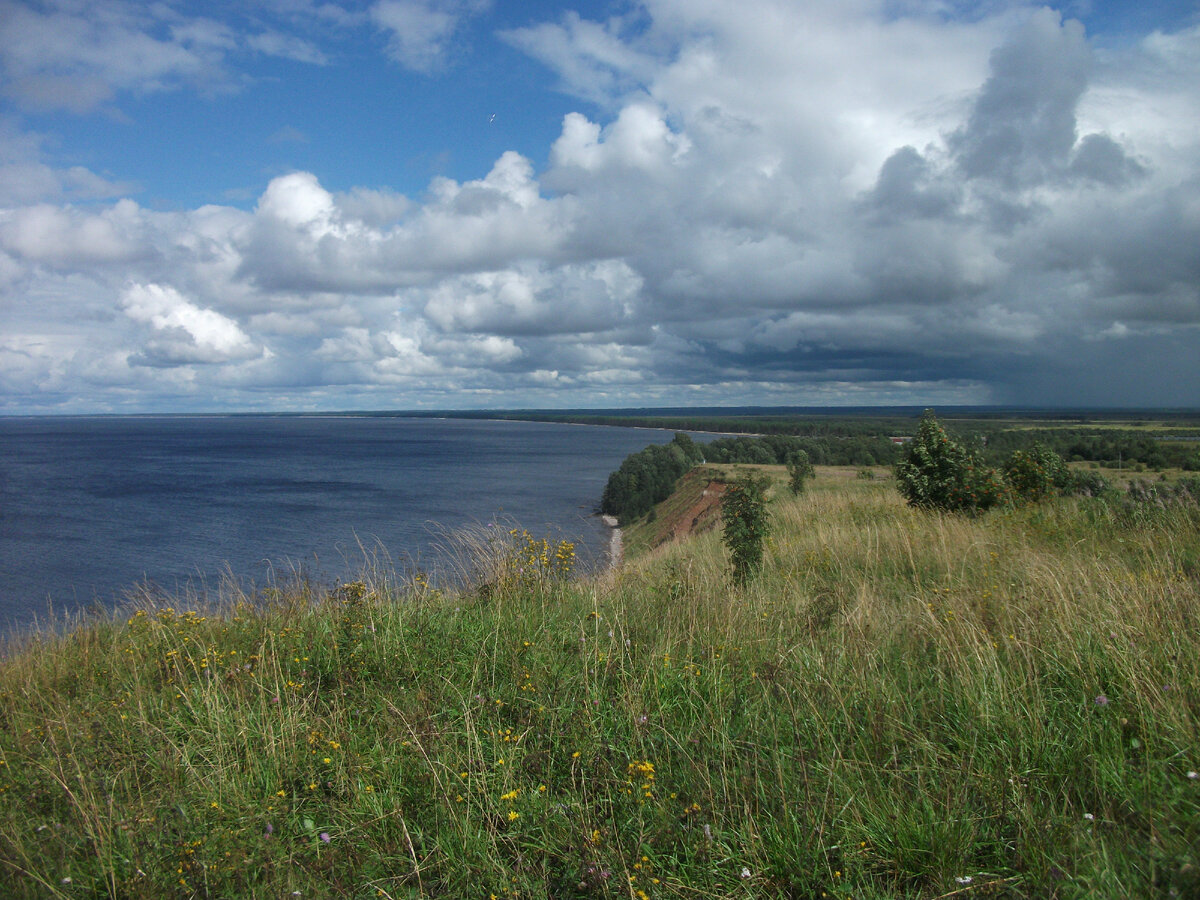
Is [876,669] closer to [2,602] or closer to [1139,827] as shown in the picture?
[1139,827]

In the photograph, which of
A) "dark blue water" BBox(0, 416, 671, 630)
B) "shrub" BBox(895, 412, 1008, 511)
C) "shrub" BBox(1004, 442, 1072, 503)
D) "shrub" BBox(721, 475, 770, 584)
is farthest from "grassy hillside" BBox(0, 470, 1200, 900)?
"shrub" BBox(1004, 442, 1072, 503)

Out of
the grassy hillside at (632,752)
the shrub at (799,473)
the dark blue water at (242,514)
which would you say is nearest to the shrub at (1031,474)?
the grassy hillside at (632,752)

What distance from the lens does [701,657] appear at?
4785mm

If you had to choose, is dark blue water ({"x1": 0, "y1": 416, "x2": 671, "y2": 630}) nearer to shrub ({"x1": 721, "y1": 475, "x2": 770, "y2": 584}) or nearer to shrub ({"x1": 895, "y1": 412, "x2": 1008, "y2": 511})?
shrub ({"x1": 721, "y1": 475, "x2": 770, "y2": 584})

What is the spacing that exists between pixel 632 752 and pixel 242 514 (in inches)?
2739

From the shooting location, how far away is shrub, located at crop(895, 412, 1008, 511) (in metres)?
13.4

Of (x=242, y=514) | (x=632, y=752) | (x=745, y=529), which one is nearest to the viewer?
(x=632, y=752)

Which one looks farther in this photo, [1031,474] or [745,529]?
[1031,474]

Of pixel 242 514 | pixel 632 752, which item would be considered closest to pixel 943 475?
pixel 632 752

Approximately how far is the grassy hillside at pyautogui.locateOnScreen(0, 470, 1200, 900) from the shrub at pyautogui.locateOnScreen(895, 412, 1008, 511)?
7.79 m

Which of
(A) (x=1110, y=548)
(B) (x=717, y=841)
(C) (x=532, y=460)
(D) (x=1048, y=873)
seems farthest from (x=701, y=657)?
(C) (x=532, y=460)

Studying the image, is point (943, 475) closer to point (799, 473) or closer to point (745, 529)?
point (745, 529)

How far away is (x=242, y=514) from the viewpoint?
6394 cm

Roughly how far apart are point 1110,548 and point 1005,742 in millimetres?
6056
